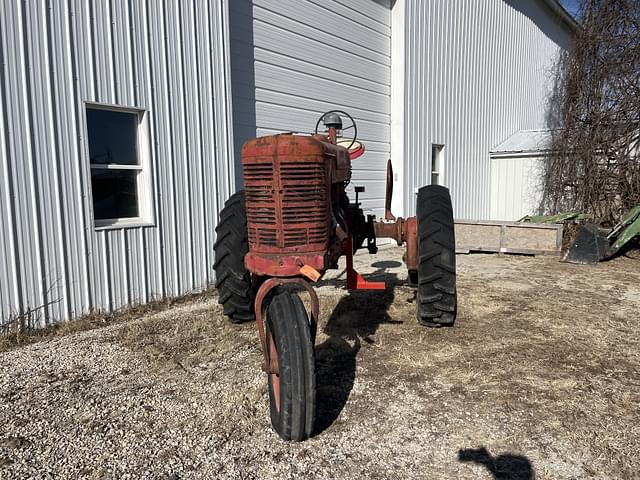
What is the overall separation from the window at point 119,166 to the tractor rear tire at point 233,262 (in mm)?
1857

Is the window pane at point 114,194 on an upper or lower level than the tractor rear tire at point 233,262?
upper

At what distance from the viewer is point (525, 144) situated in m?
12.4

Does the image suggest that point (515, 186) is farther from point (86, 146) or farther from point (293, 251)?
point (293, 251)

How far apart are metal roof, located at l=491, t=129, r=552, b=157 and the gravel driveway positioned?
7.68 metres

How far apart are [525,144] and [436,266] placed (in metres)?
10.2

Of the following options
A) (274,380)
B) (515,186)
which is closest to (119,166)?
(274,380)

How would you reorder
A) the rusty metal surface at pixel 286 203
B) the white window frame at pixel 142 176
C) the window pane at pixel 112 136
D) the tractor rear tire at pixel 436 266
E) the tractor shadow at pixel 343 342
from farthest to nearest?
the white window frame at pixel 142 176 < the window pane at pixel 112 136 < the tractor rear tire at pixel 436 266 < the tractor shadow at pixel 343 342 < the rusty metal surface at pixel 286 203

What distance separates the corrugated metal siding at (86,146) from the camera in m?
4.22

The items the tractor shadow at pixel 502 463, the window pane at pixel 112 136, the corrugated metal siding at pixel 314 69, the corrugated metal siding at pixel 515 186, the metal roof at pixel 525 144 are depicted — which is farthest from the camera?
the corrugated metal siding at pixel 515 186

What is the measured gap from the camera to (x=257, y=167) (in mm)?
2791

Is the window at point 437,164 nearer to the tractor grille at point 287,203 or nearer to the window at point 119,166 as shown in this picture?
the window at point 119,166

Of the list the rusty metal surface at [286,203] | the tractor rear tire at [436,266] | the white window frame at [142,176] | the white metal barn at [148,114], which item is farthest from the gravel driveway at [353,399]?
the white window frame at [142,176]

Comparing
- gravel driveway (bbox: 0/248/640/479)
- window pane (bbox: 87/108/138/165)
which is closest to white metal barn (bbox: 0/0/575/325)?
window pane (bbox: 87/108/138/165)

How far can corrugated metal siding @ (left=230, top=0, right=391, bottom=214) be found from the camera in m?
6.73
